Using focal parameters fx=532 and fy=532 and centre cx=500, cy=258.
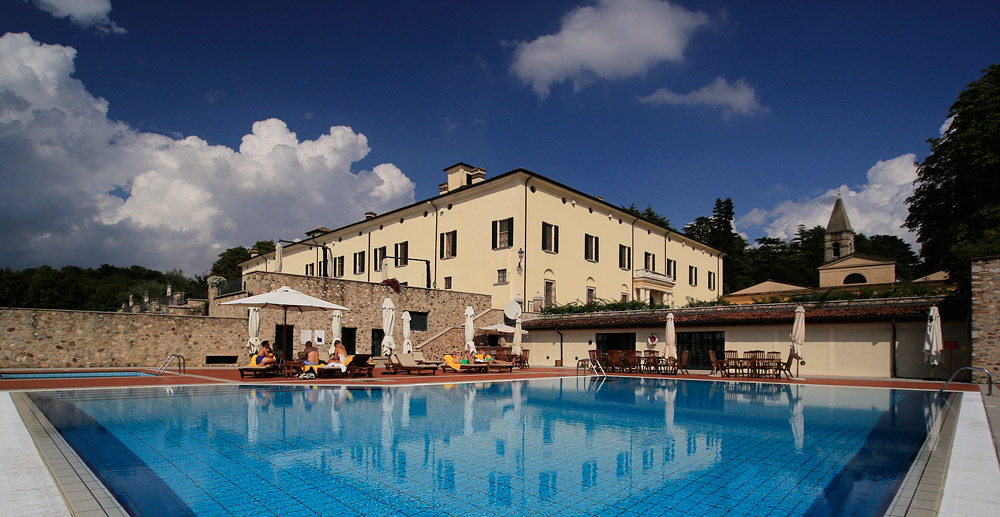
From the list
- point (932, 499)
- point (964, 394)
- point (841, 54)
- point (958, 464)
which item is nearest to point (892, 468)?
point (958, 464)

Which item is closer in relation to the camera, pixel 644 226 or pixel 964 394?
pixel 964 394

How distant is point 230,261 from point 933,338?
61962mm

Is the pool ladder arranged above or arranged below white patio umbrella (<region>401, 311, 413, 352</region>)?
below

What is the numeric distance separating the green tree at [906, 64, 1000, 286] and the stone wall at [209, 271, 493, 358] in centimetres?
1990

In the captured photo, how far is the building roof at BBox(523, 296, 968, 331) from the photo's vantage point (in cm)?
1638

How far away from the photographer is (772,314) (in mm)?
18922

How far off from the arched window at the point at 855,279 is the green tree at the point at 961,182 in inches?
787

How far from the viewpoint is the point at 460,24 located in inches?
664

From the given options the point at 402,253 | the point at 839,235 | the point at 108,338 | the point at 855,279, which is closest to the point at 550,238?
the point at 402,253

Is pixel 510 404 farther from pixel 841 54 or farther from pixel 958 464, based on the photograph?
pixel 841 54

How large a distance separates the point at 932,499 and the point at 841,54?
1352cm

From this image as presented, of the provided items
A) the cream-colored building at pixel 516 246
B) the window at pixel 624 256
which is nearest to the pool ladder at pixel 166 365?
the cream-colored building at pixel 516 246

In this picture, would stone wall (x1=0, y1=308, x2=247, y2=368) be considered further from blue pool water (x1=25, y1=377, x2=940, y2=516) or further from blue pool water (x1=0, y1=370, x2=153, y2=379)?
blue pool water (x1=25, y1=377, x2=940, y2=516)

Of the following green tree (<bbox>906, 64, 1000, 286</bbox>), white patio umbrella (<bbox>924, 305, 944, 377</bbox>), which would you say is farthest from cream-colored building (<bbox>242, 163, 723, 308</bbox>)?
white patio umbrella (<bbox>924, 305, 944, 377</bbox>)
